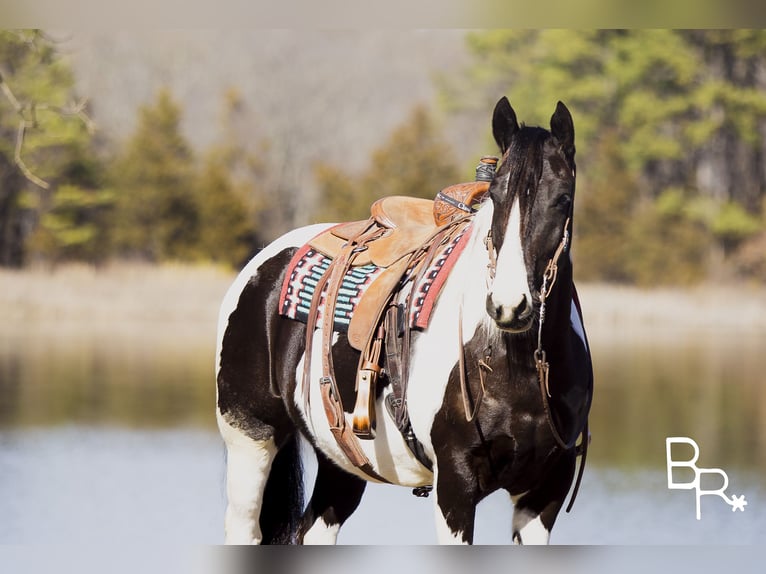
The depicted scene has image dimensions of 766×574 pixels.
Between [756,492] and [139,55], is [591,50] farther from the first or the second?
[756,492]

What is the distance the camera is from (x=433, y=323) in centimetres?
269

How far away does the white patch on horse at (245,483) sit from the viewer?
3.20 metres

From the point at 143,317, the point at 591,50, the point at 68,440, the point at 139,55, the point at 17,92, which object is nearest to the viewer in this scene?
the point at 68,440

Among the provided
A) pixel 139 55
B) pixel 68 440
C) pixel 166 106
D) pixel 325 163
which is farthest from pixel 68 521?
pixel 139 55

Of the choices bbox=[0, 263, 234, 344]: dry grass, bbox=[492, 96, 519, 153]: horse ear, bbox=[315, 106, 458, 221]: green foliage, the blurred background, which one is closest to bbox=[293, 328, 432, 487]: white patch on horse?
bbox=[492, 96, 519, 153]: horse ear

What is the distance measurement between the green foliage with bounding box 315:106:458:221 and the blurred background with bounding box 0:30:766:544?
0.04 meters

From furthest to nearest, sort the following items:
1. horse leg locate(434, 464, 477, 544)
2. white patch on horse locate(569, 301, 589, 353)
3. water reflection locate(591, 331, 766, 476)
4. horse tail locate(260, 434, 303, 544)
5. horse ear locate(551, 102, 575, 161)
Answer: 1. water reflection locate(591, 331, 766, 476)
2. horse tail locate(260, 434, 303, 544)
3. white patch on horse locate(569, 301, 589, 353)
4. horse leg locate(434, 464, 477, 544)
5. horse ear locate(551, 102, 575, 161)

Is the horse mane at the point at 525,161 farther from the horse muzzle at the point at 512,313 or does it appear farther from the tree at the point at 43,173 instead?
the tree at the point at 43,173

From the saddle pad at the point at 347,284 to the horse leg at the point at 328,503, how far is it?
401mm

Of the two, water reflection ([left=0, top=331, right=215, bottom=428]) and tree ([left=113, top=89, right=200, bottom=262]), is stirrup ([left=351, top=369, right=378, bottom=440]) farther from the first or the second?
tree ([left=113, top=89, right=200, bottom=262])

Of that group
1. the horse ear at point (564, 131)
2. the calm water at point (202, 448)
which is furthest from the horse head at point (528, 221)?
the calm water at point (202, 448)

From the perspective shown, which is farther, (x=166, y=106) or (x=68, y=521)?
(x=166, y=106)

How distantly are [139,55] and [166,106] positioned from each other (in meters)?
7.02

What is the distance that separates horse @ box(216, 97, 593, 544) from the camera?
231 centimetres
